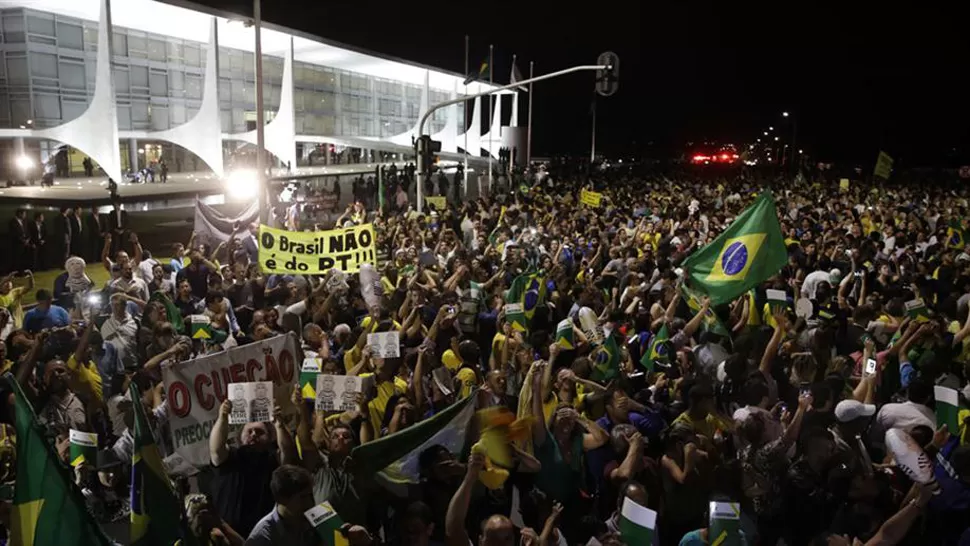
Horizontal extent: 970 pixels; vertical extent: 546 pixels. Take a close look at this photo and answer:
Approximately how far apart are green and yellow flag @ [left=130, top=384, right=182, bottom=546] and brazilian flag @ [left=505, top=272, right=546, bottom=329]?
18.5 ft

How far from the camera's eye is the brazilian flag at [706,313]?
27.3 feet

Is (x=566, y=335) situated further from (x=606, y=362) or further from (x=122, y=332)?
(x=122, y=332)

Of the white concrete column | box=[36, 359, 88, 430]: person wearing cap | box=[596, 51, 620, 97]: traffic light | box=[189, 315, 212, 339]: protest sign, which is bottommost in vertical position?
box=[36, 359, 88, 430]: person wearing cap


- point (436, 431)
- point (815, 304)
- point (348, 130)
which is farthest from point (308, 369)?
point (348, 130)

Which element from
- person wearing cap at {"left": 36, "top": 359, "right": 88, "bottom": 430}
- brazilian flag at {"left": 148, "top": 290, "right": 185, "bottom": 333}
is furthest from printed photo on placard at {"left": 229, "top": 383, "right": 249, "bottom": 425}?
brazilian flag at {"left": 148, "top": 290, "right": 185, "bottom": 333}

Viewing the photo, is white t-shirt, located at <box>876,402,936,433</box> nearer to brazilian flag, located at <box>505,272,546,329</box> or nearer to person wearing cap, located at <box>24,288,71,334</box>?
brazilian flag, located at <box>505,272,546,329</box>

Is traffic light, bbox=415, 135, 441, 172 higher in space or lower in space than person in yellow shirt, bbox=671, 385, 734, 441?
higher

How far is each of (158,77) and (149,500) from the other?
146ft

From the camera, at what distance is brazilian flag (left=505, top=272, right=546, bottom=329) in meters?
9.38

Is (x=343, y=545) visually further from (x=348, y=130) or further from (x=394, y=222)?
(x=348, y=130)

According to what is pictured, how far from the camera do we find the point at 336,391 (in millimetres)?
5555

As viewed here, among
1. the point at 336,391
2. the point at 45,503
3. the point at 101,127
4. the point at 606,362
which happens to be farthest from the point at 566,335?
the point at 101,127

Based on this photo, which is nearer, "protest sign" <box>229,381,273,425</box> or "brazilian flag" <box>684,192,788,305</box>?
"protest sign" <box>229,381,273,425</box>

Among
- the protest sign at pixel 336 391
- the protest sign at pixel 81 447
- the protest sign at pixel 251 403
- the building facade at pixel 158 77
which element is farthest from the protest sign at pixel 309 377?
the building facade at pixel 158 77
